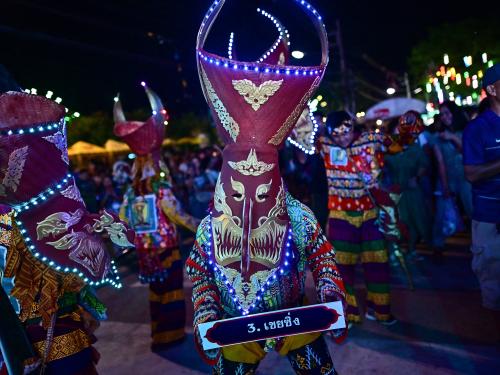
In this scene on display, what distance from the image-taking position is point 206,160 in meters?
13.1

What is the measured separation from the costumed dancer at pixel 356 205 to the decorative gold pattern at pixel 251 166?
87.5 inches

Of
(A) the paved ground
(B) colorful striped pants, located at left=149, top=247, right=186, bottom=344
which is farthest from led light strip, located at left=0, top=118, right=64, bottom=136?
(A) the paved ground

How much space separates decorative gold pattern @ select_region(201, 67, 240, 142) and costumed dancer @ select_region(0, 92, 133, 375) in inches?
30.2

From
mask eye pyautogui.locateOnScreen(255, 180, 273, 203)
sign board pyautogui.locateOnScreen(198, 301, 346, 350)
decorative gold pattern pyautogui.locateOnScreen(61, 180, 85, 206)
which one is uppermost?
decorative gold pattern pyautogui.locateOnScreen(61, 180, 85, 206)

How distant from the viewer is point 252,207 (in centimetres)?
203

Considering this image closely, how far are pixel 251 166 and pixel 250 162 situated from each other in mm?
19

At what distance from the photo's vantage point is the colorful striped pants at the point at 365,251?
423 centimetres

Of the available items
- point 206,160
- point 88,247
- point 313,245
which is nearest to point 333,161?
point 313,245

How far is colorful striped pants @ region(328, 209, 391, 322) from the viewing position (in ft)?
13.9

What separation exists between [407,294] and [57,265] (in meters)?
4.03

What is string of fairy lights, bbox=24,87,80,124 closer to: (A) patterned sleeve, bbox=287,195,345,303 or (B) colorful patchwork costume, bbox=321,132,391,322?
(A) patterned sleeve, bbox=287,195,345,303

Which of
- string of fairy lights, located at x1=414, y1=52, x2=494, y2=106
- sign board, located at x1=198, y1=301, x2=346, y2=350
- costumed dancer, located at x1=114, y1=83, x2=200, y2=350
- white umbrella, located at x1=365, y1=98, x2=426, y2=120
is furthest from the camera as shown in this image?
string of fairy lights, located at x1=414, y1=52, x2=494, y2=106

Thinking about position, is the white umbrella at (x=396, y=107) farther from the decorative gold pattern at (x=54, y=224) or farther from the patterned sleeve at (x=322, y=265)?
the decorative gold pattern at (x=54, y=224)

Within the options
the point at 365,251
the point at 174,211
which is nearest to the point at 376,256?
the point at 365,251
